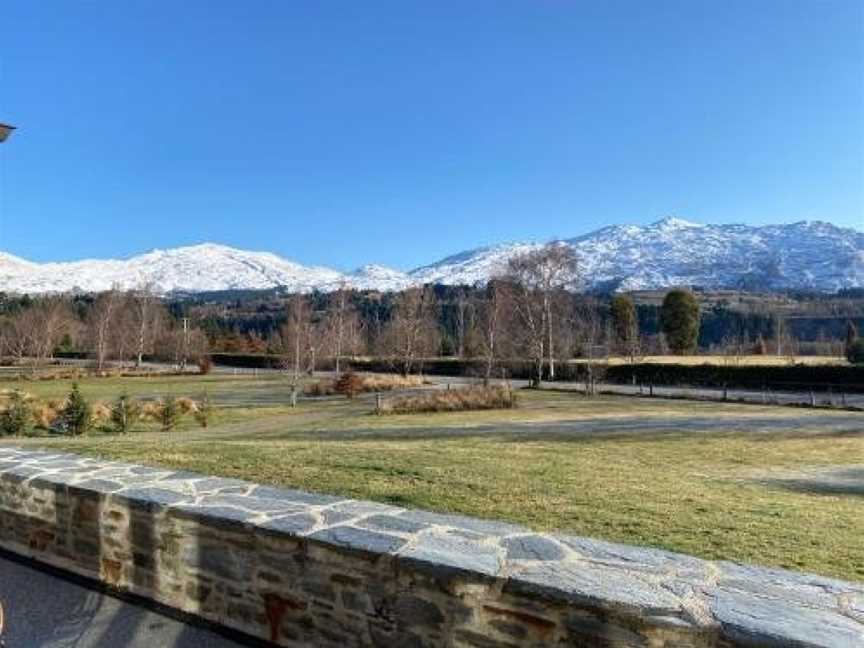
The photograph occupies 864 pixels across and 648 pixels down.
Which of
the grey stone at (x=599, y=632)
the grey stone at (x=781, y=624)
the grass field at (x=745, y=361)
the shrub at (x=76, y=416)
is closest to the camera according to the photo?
the grey stone at (x=781, y=624)

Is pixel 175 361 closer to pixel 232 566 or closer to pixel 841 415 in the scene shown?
pixel 841 415

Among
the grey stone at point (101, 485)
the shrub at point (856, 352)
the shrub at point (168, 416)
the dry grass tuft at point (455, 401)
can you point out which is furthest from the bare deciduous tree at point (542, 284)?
the grey stone at point (101, 485)

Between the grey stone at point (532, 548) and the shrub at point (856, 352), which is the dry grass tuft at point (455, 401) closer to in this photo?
the grey stone at point (532, 548)

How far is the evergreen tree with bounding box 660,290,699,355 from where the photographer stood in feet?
214

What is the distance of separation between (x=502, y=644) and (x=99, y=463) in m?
4.32

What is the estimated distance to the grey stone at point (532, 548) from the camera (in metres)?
3.54

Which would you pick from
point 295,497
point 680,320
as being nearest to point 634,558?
point 295,497

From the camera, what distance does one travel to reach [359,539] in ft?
12.6

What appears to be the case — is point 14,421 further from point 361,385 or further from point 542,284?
point 542,284

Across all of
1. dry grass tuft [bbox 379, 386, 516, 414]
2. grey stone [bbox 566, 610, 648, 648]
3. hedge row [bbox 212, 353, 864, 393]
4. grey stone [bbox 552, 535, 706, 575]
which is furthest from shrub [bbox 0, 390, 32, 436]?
hedge row [bbox 212, 353, 864, 393]

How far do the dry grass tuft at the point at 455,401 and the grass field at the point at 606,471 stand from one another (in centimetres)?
402

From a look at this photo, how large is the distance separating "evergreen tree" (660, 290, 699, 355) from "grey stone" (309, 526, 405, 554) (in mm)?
64810

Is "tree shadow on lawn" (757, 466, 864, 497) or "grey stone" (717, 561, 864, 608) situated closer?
"grey stone" (717, 561, 864, 608)

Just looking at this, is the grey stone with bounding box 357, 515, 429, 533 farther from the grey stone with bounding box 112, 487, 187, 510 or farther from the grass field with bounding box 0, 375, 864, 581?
the grass field with bounding box 0, 375, 864, 581
